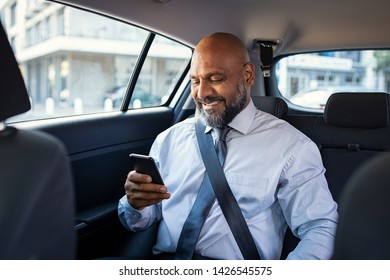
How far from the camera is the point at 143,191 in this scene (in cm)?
158

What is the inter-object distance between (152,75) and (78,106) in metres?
0.63

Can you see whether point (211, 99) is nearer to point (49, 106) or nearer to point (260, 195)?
point (260, 195)

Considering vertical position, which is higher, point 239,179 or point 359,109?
point 359,109

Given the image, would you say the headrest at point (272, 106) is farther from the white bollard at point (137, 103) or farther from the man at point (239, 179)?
the white bollard at point (137, 103)

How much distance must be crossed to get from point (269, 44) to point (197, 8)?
23.3 inches

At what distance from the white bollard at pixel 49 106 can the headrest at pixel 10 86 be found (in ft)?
4.72

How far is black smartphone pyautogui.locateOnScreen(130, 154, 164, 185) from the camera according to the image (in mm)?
1509

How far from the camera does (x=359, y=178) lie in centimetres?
78

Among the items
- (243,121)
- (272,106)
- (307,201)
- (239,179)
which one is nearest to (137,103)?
(272,106)

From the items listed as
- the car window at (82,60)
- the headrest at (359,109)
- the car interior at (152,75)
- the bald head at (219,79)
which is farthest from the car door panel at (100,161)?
the headrest at (359,109)

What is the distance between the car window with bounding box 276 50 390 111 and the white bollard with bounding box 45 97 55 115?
5.26 feet

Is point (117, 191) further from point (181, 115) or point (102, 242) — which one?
point (181, 115)

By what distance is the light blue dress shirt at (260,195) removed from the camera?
1639 millimetres
